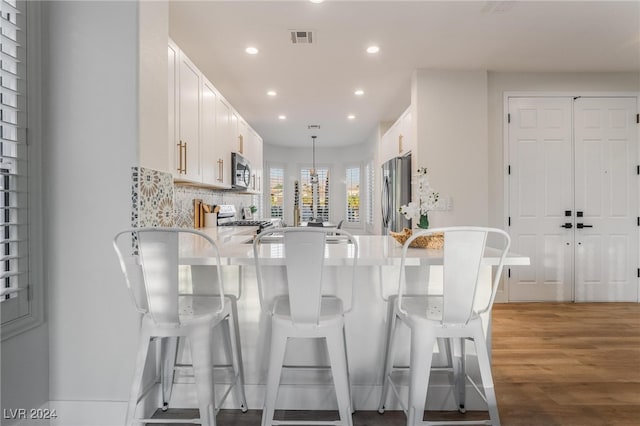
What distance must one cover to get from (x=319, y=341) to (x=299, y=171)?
7.24 metres

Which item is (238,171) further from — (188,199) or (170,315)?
(170,315)

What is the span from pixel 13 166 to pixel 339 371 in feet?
5.80

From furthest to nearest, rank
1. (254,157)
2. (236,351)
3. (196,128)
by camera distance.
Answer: (254,157)
(196,128)
(236,351)

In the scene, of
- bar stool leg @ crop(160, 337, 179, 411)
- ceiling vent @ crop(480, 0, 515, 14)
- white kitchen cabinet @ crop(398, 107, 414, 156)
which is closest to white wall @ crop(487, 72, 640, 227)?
white kitchen cabinet @ crop(398, 107, 414, 156)

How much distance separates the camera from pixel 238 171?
174 inches

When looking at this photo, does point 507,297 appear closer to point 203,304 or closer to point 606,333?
point 606,333

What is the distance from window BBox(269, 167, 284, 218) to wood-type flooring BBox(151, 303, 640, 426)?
5769 millimetres

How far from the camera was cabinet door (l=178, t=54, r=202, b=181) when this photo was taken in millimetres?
2768

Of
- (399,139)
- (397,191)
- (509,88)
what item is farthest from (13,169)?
(509,88)

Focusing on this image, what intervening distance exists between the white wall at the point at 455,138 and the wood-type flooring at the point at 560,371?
118 centimetres

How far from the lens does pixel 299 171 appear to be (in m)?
9.06

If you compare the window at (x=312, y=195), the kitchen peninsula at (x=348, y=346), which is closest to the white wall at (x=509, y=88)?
the kitchen peninsula at (x=348, y=346)

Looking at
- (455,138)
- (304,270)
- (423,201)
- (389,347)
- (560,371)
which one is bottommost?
(560,371)

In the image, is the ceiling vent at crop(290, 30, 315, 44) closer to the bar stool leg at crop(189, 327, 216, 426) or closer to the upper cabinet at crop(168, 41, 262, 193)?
the upper cabinet at crop(168, 41, 262, 193)
